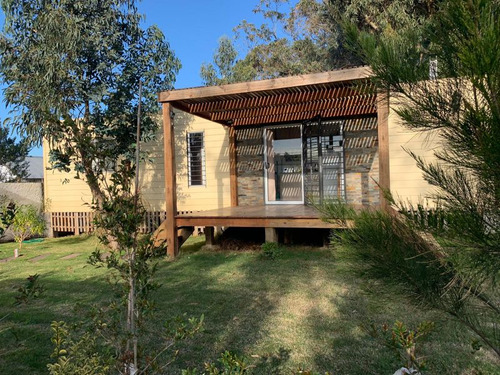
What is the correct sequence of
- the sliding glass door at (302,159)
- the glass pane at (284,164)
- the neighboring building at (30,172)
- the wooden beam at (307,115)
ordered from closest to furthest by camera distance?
the wooden beam at (307,115)
the sliding glass door at (302,159)
the glass pane at (284,164)
the neighboring building at (30,172)

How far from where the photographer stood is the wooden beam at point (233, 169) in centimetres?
974

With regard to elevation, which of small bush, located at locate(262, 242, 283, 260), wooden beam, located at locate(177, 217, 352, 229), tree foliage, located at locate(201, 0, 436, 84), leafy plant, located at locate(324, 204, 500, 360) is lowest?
small bush, located at locate(262, 242, 283, 260)

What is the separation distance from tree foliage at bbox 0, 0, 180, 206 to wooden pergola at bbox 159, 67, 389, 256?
1306 millimetres

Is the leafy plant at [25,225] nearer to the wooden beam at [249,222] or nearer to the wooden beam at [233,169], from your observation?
the wooden beam at [249,222]

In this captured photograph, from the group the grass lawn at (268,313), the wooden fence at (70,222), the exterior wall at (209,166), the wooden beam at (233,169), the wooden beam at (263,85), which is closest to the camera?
the grass lawn at (268,313)

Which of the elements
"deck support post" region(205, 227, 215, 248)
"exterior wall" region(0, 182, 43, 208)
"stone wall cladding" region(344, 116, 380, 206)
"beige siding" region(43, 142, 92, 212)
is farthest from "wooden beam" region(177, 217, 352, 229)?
"exterior wall" region(0, 182, 43, 208)

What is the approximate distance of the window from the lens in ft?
33.1

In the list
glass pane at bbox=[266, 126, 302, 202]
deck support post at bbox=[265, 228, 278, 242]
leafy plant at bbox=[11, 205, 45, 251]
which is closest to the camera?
deck support post at bbox=[265, 228, 278, 242]

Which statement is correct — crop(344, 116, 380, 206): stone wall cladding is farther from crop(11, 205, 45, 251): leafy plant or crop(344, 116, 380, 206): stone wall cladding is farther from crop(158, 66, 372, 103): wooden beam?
crop(11, 205, 45, 251): leafy plant

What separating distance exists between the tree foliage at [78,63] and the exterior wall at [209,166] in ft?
5.97

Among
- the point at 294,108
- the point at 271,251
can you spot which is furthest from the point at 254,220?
the point at 294,108

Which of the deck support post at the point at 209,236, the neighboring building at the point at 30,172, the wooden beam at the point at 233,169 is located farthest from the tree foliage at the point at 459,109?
the neighboring building at the point at 30,172

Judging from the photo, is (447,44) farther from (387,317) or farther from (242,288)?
Answer: (242,288)

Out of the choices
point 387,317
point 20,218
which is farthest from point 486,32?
point 20,218
